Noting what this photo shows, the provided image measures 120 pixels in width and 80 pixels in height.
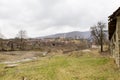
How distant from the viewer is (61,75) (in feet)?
62.7

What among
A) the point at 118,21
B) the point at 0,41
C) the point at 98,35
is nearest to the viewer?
the point at 118,21

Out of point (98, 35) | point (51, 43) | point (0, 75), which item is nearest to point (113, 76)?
point (0, 75)

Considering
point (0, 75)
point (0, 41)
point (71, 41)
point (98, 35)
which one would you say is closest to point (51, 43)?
point (71, 41)

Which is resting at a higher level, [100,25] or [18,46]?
[100,25]

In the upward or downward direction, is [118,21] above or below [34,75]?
above

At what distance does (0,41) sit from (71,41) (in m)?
Result: 38.9

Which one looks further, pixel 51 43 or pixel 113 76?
pixel 51 43

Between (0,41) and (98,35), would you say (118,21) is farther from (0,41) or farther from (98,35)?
(0,41)

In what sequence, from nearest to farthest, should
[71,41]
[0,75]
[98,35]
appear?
[0,75] < [98,35] < [71,41]

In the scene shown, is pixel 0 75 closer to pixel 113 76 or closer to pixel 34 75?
pixel 34 75

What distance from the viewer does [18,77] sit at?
20.2 metres

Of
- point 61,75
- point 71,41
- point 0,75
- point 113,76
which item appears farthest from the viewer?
point 71,41

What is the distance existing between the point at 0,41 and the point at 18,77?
5859 cm

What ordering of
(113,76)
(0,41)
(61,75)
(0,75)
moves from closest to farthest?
(113,76)
(61,75)
(0,75)
(0,41)
